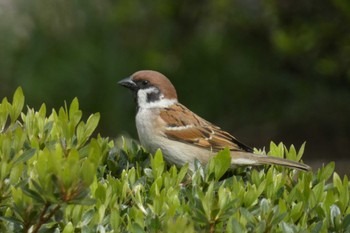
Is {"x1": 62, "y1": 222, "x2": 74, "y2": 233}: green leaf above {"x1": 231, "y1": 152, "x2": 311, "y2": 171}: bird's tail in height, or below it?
below

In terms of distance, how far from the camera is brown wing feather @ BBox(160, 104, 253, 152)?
4.27 meters

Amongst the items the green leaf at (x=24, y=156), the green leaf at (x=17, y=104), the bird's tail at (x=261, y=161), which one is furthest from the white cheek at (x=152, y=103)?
the green leaf at (x=24, y=156)

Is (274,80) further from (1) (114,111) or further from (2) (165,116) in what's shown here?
(2) (165,116)

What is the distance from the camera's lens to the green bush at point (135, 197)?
6.97 ft

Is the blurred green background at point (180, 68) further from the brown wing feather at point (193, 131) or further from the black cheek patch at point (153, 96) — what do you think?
the brown wing feather at point (193, 131)

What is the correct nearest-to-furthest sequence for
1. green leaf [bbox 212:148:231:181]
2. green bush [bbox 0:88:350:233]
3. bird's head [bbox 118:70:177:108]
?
green bush [bbox 0:88:350:233] < green leaf [bbox 212:148:231:181] < bird's head [bbox 118:70:177:108]

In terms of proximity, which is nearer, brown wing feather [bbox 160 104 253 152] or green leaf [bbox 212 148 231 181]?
green leaf [bbox 212 148 231 181]

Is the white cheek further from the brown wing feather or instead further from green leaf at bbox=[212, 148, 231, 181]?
green leaf at bbox=[212, 148, 231, 181]

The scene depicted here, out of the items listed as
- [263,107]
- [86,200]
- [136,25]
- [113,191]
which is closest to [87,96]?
[136,25]

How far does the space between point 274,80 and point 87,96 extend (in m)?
1.61

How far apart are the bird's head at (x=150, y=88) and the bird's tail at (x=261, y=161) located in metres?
0.84

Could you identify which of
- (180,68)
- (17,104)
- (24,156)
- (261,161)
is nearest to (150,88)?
(261,161)

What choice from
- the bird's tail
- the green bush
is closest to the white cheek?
the bird's tail

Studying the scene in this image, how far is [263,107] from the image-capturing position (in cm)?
755
